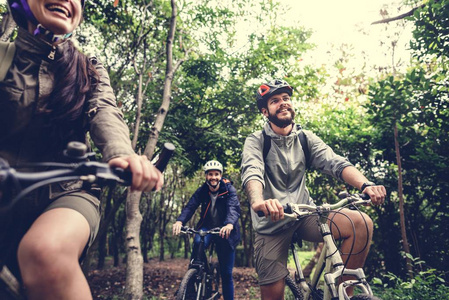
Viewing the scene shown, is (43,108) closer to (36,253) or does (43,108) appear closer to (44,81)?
(44,81)

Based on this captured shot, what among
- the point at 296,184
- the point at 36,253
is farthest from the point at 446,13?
the point at 36,253

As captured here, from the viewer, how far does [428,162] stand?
5969 millimetres

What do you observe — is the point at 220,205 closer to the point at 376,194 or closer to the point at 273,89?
the point at 273,89

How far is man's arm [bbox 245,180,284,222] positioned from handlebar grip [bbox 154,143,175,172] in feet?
3.67

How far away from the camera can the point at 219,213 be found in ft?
18.1

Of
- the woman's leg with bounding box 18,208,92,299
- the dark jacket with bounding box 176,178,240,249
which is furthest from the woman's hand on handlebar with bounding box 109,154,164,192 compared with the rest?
the dark jacket with bounding box 176,178,240,249

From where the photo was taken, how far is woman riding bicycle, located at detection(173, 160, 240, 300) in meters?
5.22

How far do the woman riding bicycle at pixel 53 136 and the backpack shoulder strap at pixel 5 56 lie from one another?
0.02 m

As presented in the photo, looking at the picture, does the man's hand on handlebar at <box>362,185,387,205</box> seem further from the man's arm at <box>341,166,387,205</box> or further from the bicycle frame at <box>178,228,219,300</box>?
the bicycle frame at <box>178,228,219,300</box>

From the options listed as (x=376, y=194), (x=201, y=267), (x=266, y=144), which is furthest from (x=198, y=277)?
(x=376, y=194)

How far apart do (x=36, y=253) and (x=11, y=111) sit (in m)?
0.73

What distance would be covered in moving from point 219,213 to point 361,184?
Result: 10.6ft

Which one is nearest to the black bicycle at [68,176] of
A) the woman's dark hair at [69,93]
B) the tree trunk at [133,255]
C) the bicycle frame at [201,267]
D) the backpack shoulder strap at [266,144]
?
the woman's dark hair at [69,93]

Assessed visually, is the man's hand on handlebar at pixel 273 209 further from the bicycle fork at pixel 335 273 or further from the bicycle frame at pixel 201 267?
the bicycle frame at pixel 201 267
